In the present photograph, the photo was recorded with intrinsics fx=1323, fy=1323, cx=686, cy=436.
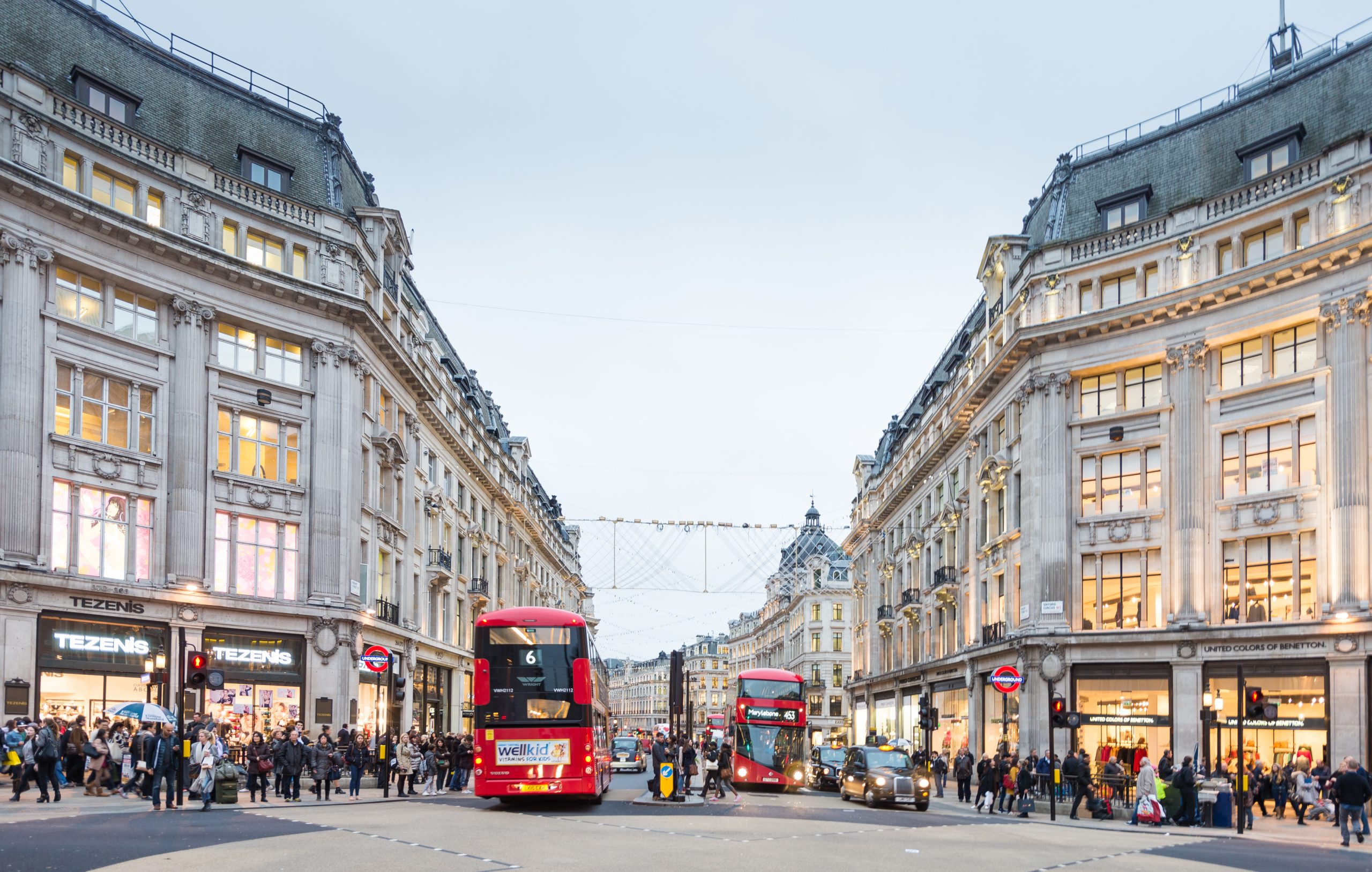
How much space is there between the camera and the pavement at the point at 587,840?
55.1 ft

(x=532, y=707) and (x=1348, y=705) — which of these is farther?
(x=1348, y=705)

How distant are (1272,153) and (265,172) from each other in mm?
31047

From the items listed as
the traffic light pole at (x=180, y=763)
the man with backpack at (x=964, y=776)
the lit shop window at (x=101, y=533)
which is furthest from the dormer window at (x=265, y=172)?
the man with backpack at (x=964, y=776)

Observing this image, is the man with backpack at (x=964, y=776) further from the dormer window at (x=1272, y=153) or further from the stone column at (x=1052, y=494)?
the dormer window at (x=1272, y=153)

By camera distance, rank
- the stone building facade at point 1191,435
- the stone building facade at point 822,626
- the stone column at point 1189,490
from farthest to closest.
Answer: the stone building facade at point 822,626 → the stone column at point 1189,490 → the stone building facade at point 1191,435

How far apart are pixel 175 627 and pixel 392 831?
18836 millimetres

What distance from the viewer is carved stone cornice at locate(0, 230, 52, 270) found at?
32469 mm

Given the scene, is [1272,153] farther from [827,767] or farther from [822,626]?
[822,626]

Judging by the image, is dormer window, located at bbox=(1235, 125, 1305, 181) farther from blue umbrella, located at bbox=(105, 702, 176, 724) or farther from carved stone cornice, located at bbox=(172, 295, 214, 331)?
blue umbrella, located at bbox=(105, 702, 176, 724)

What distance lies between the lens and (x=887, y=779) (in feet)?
112

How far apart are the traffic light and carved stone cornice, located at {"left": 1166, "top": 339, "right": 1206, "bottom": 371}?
2960 centimetres

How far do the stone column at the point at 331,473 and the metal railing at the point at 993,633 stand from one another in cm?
2287

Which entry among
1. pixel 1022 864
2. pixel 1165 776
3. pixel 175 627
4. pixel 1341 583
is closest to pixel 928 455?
pixel 1341 583

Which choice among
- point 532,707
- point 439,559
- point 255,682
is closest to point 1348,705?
point 532,707
